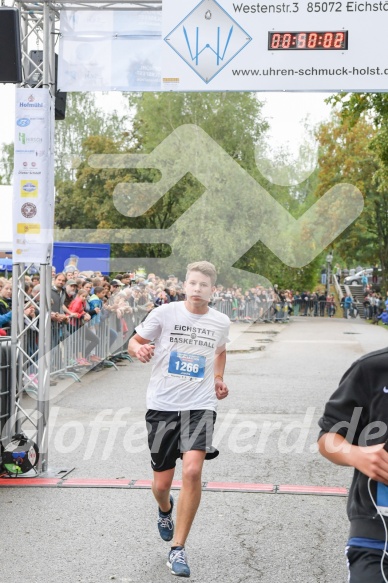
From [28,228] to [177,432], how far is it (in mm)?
3146

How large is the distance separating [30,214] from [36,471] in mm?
2302

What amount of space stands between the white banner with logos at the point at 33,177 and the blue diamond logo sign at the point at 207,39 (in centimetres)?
128

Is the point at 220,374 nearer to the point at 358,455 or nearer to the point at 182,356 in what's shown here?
the point at 182,356

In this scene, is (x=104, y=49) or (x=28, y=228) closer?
(x=28, y=228)

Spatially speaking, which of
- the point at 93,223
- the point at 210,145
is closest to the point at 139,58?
the point at 210,145

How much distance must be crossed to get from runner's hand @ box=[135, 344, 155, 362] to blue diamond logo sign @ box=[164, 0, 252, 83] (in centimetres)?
304

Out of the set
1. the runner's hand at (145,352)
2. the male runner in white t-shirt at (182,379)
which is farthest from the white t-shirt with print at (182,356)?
the runner's hand at (145,352)

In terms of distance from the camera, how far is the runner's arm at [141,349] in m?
5.44

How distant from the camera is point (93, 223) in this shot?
4897 cm

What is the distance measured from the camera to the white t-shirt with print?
562cm

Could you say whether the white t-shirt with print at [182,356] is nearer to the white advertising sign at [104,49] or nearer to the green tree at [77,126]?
the white advertising sign at [104,49]

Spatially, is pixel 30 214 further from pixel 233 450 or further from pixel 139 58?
pixel 233 450

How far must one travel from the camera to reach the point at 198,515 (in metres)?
6.71

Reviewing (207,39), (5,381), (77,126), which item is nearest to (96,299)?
(5,381)
